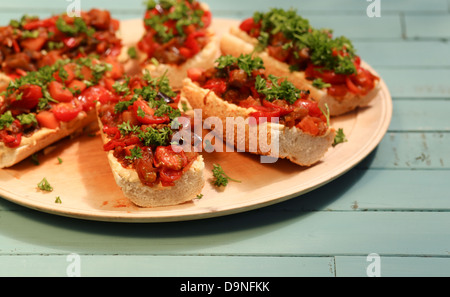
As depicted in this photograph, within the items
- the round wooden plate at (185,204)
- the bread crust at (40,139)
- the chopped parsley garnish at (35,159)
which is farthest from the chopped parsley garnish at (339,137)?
→ the chopped parsley garnish at (35,159)

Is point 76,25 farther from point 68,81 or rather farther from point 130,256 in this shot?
point 130,256

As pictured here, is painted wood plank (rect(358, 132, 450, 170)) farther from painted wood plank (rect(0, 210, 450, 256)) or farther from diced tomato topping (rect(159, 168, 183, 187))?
diced tomato topping (rect(159, 168, 183, 187))

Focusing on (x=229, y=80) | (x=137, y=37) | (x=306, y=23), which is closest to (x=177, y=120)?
(x=229, y=80)

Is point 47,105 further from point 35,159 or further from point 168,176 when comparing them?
point 168,176

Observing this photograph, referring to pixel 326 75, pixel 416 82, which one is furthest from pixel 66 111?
pixel 416 82

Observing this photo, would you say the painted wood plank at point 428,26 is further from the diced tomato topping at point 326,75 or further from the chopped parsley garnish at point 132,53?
the chopped parsley garnish at point 132,53
